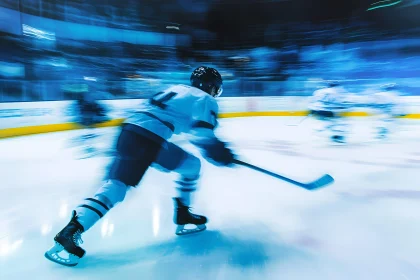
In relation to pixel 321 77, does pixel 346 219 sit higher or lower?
lower

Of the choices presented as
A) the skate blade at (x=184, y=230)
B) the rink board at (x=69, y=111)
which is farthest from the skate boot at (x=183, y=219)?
the rink board at (x=69, y=111)

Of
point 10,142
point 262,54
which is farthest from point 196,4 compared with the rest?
point 10,142

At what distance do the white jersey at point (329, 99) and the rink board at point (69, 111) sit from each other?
25 cm

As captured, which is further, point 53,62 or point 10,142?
point 10,142

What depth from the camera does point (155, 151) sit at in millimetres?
1639

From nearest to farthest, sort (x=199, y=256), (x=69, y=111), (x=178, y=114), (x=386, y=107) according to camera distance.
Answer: (x=199, y=256) → (x=178, y=114) → (x=69, y=111) → (x=386, y=107)

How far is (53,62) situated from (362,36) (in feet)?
12.2

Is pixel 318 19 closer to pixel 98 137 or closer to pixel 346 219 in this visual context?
pixel 346 219

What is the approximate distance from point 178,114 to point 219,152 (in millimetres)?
299

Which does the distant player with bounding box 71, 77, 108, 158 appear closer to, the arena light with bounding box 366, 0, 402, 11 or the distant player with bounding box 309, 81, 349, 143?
the distant player with bounding box 309, 81, 349, 143

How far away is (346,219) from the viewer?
203 centimetres

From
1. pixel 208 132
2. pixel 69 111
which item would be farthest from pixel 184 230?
pixel 69 111

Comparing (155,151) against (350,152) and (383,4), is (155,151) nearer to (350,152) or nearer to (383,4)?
(350,152)

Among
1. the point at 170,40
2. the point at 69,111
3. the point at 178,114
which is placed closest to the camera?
the point at 178,114
